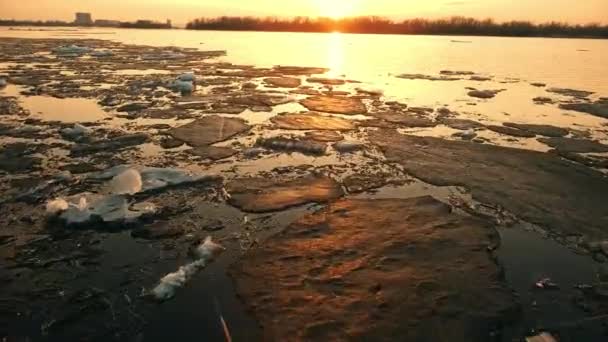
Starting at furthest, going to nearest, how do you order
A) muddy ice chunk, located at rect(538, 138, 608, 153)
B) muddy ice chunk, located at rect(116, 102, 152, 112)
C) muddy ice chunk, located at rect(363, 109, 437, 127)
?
muddy ice chunk, located at rect(116, 102, 152, 112) < muddy ice chunk, located at rect(363, 109, 437, 127) < muddy ice chunk, located at rect(538, 138, 608, 153)

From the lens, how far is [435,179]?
5.97 m

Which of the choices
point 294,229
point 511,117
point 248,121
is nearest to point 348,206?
point 294,229

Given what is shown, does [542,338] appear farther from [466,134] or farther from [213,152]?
[466,134]

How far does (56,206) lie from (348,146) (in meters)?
4.19

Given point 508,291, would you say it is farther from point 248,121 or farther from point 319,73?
point 319,73

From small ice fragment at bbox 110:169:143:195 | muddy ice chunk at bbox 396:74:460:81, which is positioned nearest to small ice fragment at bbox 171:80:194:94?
small ice fragment at bbox 110:169:143:195

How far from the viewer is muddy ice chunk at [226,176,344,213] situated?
5.01m

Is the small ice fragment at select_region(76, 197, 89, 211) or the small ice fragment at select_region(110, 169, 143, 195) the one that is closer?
the small ice fragment at select_region(76, 197, 89, 211)

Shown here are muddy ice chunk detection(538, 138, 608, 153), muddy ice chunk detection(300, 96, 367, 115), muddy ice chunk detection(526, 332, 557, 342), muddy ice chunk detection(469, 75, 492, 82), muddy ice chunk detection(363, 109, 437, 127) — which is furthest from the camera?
muddy ice chunk detection(469, 75, 492, 82)

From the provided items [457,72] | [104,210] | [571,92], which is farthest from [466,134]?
[457,72]

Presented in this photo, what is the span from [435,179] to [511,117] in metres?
5.41

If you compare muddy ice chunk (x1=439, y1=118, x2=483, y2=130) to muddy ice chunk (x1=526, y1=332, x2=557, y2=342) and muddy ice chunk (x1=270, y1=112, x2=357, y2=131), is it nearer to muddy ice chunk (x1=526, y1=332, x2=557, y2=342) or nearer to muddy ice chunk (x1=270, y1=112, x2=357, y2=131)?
muddy ice chunk (x1=270, y1=112, x2=357, y2=131)

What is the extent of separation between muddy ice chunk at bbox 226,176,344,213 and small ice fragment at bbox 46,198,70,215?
1.61 m

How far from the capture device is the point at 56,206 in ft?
14.9
